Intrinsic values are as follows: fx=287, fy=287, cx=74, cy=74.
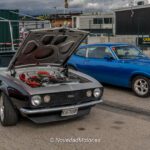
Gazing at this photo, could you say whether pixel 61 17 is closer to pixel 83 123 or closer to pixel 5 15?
pixel 5 15

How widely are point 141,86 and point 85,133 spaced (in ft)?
9.63

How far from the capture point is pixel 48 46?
5711 mm

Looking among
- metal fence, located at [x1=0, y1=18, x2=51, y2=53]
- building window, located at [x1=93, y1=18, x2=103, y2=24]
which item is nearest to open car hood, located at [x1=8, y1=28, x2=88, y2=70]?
metal fence, located at [x1=0, y1=18, x2=51, y2=53]

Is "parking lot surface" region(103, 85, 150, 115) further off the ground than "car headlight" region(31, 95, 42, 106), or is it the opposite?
"car headlight" region(31, 95, 42, 106)

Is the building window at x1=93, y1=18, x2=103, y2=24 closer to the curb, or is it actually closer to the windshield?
the windshield

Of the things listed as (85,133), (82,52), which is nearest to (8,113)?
(85,133)

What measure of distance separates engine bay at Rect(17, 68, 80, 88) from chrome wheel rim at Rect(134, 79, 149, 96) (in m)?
2.19

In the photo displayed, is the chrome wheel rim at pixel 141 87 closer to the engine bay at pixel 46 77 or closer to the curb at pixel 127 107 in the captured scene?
the curb at pixel 127 107

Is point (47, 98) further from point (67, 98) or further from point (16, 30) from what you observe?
point (16, 30)

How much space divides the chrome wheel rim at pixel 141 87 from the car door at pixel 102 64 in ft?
2.16

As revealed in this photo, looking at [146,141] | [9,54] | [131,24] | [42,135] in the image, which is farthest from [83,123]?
[131,24]

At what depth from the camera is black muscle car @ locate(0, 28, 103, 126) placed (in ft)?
15.6

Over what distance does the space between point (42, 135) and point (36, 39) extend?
1.72 m

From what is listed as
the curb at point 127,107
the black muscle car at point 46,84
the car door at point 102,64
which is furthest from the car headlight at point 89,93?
the car door at point 102,64
